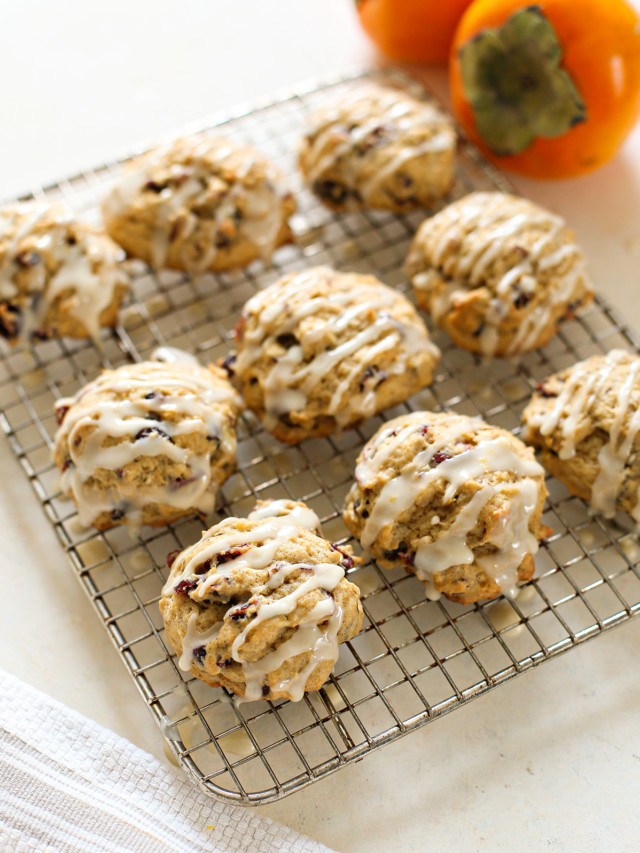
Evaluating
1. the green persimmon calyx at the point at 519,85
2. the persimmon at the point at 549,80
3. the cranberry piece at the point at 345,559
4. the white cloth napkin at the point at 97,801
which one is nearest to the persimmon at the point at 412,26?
the persimmon at the point at 549,80

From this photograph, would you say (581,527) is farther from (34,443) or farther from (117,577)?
(34,443)

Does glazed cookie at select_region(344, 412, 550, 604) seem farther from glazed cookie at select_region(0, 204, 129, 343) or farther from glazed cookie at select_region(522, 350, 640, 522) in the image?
glazed cookie at select_region(0, 204, 129, 343)

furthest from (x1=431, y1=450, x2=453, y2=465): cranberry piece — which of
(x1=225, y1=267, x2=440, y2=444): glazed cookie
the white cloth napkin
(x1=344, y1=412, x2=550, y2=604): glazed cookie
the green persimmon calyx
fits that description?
the green persimmon calyx

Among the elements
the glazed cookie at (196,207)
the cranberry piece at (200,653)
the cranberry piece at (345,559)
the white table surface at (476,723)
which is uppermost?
the glazed cookie at (196,207)

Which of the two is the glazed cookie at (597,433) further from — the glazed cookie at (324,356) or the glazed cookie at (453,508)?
the glazed cookie at (324,356)

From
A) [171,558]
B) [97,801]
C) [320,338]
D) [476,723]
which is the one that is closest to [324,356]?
[320,338]

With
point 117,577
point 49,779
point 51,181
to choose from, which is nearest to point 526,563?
point 117,577

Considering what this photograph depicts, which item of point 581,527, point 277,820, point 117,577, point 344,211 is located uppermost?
point 344,211
